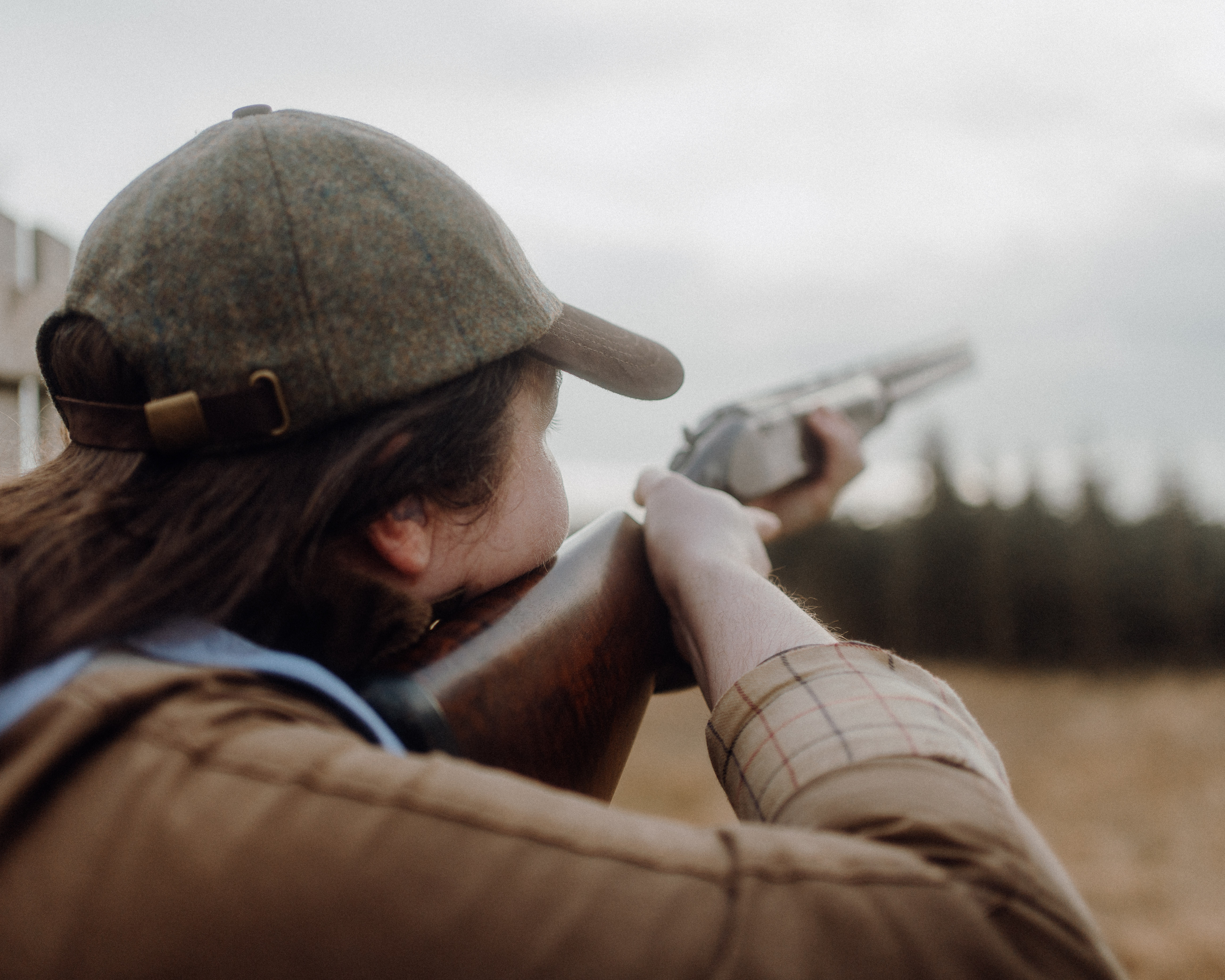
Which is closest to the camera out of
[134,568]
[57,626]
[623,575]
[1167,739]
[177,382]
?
[57,626]

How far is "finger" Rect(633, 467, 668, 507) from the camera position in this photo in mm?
2438

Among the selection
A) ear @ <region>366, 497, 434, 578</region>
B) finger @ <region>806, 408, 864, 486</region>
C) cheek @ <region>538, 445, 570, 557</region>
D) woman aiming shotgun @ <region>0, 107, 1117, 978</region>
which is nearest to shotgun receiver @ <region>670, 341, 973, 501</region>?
finger @ <region>806, 408, 864, 486</region>

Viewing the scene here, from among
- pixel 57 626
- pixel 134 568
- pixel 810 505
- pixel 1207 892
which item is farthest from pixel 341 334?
pixel 1207 892

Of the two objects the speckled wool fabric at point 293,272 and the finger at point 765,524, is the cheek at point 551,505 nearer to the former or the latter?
the speckled wool fabric at point 293,272

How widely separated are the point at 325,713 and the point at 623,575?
3.23ft

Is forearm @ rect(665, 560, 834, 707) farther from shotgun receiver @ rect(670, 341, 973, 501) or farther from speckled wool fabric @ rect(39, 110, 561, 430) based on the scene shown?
shotgun receiver @ rect(670, 341, 973, 501)

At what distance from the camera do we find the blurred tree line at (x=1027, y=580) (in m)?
43.9

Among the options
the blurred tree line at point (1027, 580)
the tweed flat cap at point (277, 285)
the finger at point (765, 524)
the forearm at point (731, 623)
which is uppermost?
the tweed flat cap at point (277, 285)

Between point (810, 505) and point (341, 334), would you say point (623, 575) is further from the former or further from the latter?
point (810, 505)

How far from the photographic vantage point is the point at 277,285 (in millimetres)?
1325

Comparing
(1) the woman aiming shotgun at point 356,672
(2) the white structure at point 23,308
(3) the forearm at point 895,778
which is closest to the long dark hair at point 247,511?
(1) the woman aiming shotgun at point 356,672

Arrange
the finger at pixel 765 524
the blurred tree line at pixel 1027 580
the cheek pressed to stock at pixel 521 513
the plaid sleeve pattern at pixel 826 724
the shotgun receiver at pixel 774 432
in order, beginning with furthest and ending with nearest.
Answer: the blurred tree line at pixel 1027 580, the shotgun receiver at pixel 774 432, the finger at pixel 765 524, the cheek pressed to stock at pixel 521 513, the plaid sleeve pattern at pixel 826 724

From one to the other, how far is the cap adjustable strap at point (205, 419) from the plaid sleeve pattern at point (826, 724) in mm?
821

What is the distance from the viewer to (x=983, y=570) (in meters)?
48.7
